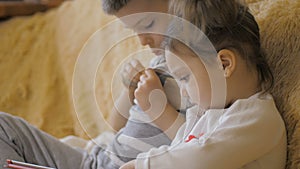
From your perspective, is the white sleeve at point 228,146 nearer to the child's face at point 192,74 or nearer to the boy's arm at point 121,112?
the child's face at point 192,74

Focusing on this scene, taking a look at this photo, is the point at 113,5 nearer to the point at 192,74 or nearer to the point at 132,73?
the point at 132,73

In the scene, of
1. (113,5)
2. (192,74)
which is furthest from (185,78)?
(113,5)

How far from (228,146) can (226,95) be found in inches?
3.7

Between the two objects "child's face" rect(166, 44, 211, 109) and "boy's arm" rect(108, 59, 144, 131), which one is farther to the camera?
"boy's arm" rect(108, 59, 144, 131)

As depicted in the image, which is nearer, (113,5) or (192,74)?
(192,74)

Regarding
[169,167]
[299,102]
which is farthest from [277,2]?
[169,167]

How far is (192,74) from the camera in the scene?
2.64 ft

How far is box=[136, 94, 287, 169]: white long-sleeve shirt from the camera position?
743mm

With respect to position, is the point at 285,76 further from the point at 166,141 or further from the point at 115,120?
the point at 115,120

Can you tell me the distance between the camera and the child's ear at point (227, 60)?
78 cm

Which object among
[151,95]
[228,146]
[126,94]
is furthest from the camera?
[126,94]

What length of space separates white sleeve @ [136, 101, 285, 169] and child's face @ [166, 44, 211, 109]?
61mm

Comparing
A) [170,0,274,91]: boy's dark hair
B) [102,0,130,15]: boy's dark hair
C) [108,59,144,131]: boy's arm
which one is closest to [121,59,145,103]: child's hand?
[108,59,144,131]: boy's arm

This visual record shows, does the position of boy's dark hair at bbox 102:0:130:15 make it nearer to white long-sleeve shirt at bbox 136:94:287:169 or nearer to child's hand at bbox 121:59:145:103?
child's hand at bbox 121:59:145:103
